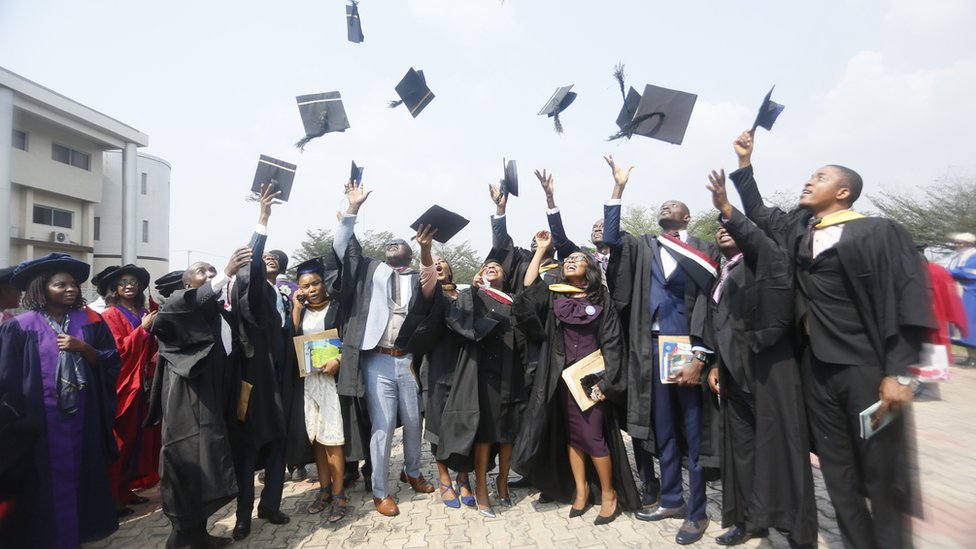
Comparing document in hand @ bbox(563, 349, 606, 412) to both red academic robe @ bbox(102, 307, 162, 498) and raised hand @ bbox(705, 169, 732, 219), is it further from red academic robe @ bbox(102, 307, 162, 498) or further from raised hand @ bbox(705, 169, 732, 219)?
red academic robe @ bbox(102, 307, 162, 498)

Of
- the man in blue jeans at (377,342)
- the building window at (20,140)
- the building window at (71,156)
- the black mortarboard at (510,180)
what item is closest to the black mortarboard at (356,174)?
the man in blue jeans at (377,342)

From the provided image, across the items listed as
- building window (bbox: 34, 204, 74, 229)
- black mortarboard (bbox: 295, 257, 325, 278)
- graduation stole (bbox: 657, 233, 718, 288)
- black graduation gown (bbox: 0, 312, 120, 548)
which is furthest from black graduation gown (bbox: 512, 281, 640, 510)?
building window (bbox: 34, 204, 74, 229)

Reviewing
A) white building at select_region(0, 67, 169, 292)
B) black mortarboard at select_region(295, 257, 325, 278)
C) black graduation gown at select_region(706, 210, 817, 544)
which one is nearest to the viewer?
black graduation gown at select_region(706, 210, 817, 544)

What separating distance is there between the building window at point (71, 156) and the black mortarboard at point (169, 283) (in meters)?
28.8

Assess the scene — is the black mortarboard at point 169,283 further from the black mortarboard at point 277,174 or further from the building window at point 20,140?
the building window at point 20,140

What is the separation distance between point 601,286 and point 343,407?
2.31 metres

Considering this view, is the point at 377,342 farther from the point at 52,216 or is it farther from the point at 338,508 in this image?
the point at 52,216

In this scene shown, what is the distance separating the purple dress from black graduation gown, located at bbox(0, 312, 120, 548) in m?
3.41

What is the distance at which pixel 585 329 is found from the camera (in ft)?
13.8

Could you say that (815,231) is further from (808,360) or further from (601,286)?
(601,286)

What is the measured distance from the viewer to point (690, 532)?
3701 mm

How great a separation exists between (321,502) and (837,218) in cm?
426

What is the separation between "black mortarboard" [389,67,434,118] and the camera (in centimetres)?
567

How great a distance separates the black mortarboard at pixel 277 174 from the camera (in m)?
4.34
